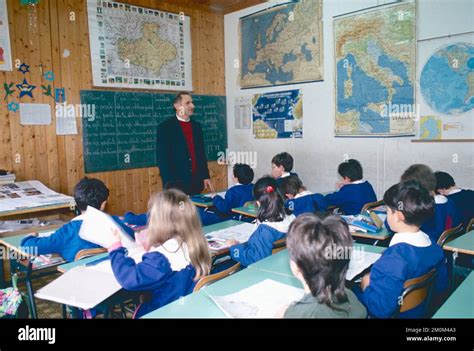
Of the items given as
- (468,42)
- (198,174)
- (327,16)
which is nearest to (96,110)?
(198,174)

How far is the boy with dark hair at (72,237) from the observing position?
2.27 m

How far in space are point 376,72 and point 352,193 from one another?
1.73m

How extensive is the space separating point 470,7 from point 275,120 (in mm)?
2691

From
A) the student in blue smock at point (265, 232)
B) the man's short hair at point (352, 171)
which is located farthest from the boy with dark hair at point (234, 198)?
the student in blue smock at point (265, 232)

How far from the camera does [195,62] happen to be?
6.01 meters

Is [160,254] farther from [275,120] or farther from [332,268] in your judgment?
[275,120]

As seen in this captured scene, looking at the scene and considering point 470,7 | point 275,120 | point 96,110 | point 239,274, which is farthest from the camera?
point 275,120

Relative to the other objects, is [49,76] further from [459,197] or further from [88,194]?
[459,197]

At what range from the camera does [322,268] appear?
1.34 m

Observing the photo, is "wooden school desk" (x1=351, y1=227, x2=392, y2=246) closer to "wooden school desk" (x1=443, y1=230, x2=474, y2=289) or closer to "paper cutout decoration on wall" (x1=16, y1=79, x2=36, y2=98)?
"wooden school desk" (x1=443, y1=230, x2=474, y2=289)

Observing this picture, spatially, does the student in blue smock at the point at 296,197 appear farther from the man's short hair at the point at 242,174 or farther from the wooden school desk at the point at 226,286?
the wooden school desk at the point at 226,286

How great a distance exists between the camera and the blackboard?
4.94 meters

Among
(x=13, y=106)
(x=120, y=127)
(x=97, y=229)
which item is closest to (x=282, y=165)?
(x=120, y=127)

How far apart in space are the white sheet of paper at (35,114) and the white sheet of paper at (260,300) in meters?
3.67
